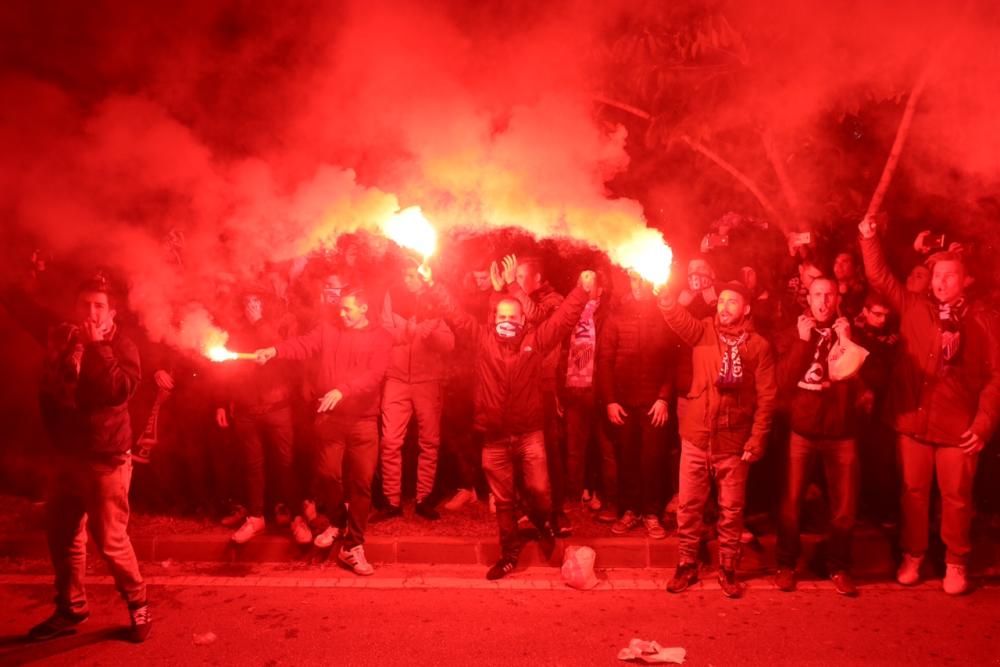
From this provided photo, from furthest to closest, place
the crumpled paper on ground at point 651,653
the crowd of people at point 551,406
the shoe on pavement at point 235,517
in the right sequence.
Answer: the shoe on pavement at point 235,517, the crowd of people at point 551,406, the crumpled paper on ground at point 651,653

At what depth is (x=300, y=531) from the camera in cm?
668

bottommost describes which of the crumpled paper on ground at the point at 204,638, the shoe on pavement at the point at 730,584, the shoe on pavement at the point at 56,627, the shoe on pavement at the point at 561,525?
the crumpled paper on ground at the point at 204,638

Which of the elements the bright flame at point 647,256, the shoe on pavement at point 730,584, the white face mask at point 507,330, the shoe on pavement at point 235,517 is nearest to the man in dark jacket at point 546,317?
the white face mask at point 507,330

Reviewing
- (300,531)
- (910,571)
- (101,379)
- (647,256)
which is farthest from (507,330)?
(910,571)

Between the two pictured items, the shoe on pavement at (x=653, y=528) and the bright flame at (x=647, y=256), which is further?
the shoe on pavement at (x=653, y=528)

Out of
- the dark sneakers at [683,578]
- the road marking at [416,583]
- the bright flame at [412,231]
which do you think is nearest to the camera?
the dark sneakers at [683,578]

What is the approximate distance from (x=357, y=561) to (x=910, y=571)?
440cm

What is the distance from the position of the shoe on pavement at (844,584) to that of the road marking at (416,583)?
0.11 meters

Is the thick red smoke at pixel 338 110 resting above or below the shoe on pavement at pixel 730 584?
above

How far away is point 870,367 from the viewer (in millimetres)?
6254

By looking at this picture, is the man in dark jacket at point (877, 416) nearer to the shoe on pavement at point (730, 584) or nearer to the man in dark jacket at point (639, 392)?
the shoe on pavement at point (730, 584)

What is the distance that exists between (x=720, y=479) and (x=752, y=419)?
522 millimetres

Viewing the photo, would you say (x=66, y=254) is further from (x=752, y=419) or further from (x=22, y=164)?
(x=752, y=419)

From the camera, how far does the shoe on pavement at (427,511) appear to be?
704 cm
